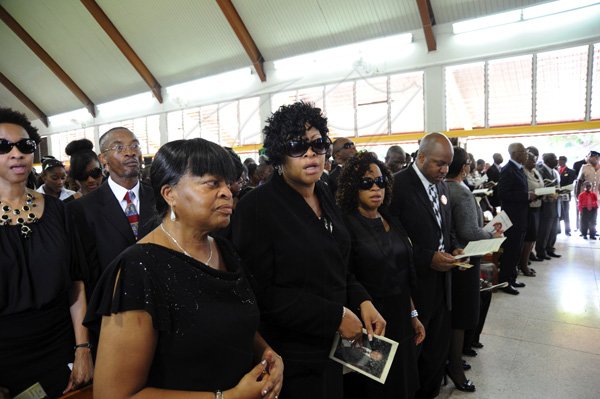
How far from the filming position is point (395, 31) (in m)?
11.0

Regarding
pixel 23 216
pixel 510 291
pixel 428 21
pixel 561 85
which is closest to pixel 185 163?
pixel 23 216

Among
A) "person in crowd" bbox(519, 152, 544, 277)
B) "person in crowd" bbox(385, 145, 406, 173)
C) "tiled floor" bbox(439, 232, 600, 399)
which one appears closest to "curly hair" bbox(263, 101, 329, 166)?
"tiled floor" bbox(439, 232, 600, 399)

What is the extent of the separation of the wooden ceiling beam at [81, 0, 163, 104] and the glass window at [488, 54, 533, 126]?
1257cm

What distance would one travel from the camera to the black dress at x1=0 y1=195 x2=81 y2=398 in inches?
58.6

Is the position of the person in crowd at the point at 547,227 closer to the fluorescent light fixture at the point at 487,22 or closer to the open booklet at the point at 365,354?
the fluorescent light fixture at the point at 487,22

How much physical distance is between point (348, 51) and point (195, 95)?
6719mm

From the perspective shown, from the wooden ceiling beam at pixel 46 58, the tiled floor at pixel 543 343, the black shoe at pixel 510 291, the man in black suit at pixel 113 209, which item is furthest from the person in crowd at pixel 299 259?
the wooden ceiling beam at pixel 46 58

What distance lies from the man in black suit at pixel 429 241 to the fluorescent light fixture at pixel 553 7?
30.9 feet

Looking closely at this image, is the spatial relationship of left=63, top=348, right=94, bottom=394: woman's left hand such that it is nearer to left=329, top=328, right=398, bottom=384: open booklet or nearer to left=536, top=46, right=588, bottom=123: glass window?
left=329, top=328, right=398, bottom=384: open booklet

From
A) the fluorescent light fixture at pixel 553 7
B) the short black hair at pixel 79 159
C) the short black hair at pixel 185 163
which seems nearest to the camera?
the short black hair at pixel 185 163

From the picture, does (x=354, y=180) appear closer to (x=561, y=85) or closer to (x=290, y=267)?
(x=290, y=267)

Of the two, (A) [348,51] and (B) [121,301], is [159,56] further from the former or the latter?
(B) [121,301]

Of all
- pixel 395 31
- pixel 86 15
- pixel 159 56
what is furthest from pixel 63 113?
pixel 395 31

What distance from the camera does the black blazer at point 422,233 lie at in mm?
2582
